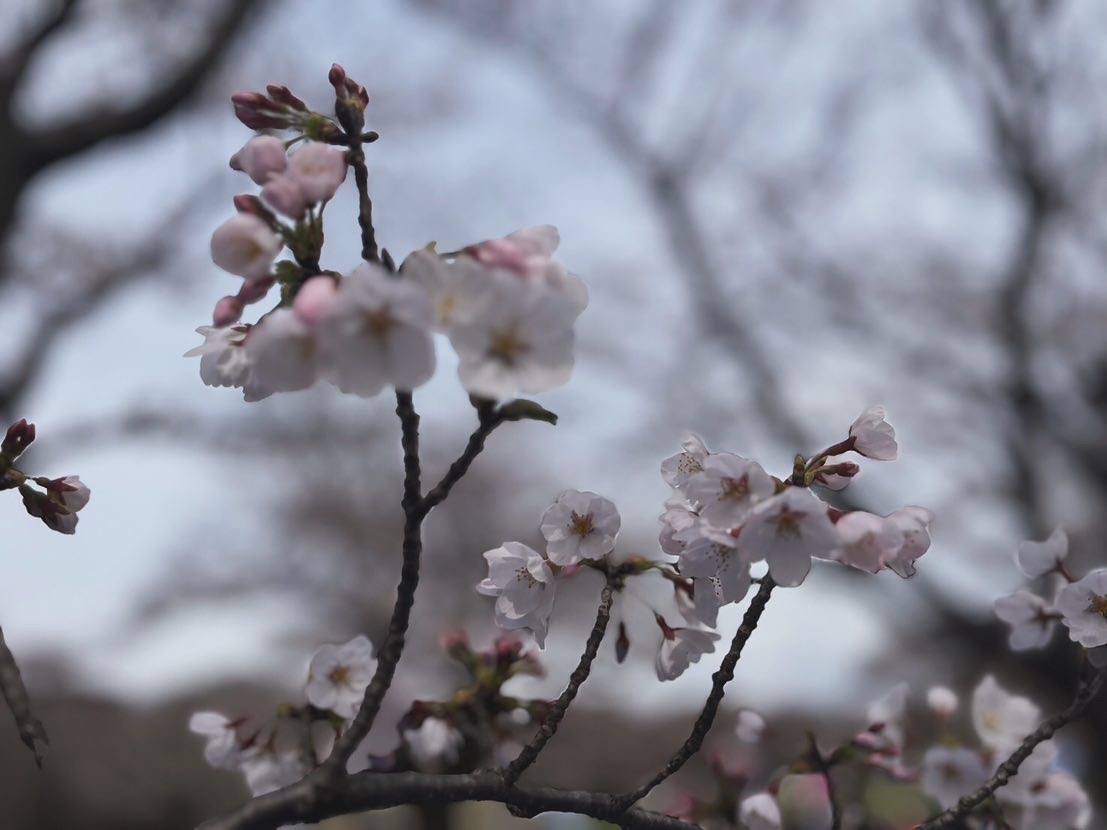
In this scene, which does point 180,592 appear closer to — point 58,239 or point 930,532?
point 58,239

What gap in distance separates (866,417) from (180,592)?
49.8ft

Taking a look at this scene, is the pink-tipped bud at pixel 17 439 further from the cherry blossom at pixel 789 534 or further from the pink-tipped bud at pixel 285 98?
the cherry blossom at pixel 789 534

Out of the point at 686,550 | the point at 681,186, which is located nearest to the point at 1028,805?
the point at 686,550

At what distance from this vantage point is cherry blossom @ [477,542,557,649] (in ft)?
2.77

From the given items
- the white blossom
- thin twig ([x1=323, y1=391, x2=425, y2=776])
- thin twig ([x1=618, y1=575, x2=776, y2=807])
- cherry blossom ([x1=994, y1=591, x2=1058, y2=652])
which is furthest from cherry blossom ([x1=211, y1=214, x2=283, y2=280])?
cherry blossom ([x1=994, y1=591, x2=1058, y2=652])

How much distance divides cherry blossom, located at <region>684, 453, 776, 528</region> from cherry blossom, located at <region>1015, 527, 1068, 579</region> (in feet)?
1.52

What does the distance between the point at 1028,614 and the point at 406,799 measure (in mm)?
783

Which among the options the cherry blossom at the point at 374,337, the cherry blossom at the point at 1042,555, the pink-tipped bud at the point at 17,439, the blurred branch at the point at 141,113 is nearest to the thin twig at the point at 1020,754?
the cherry blossom at the point at 1042,555

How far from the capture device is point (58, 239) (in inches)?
258

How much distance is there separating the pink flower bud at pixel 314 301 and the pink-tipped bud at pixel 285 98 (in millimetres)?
243

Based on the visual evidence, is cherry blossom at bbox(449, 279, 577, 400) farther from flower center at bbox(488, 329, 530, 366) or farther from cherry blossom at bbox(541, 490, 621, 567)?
cherry blossom at bbox(541, 490, 621, 567)

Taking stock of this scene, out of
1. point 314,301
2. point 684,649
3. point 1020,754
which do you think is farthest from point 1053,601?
point 314,301

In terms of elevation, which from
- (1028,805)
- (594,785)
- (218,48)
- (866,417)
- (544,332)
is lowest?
(1028,805)

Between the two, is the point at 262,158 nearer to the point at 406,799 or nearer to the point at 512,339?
the point at 512,339
